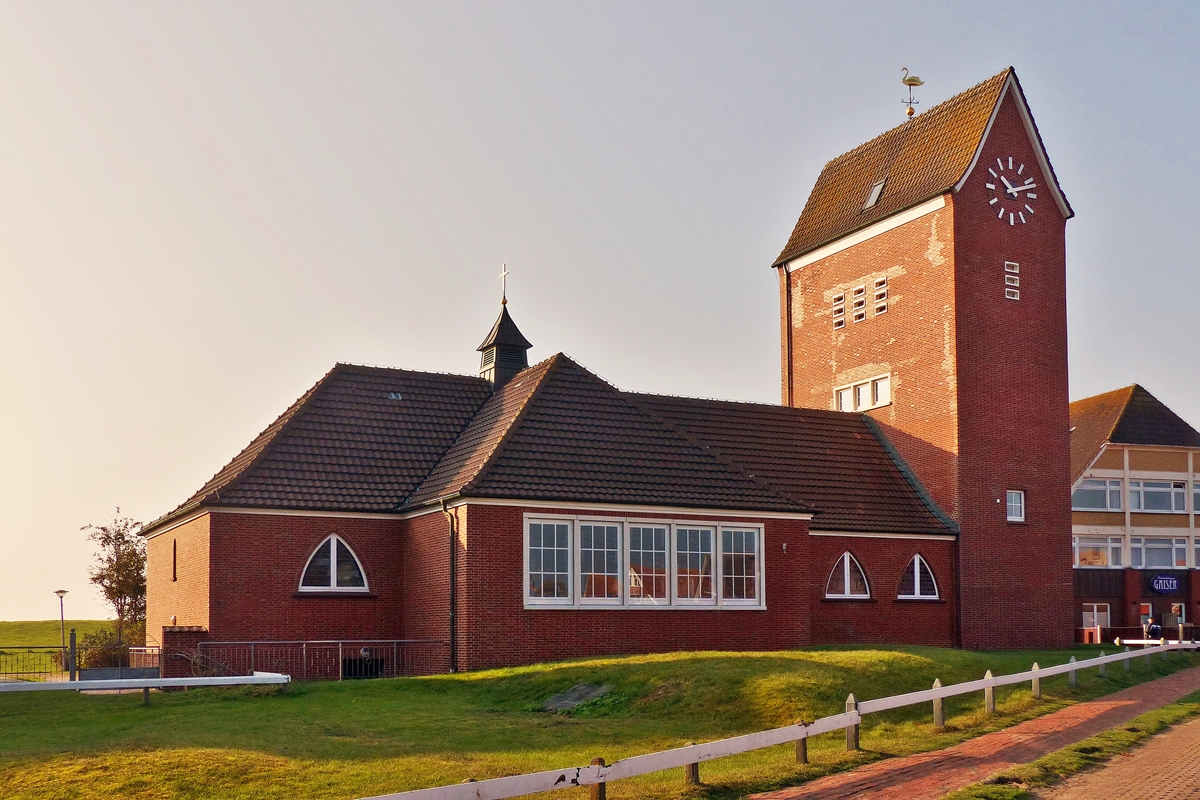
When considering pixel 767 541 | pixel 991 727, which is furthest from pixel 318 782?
pixel 767 541

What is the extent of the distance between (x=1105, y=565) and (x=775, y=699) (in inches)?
1565

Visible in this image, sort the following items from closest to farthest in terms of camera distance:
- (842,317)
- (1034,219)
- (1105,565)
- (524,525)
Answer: (524,525), (1034,219), (842,317), (1105,565)

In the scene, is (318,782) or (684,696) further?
(684,696)

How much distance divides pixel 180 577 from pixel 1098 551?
39.5m

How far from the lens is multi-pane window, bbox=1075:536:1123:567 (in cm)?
5328

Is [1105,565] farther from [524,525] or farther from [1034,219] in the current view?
[524,525]

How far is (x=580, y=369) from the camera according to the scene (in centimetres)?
2956

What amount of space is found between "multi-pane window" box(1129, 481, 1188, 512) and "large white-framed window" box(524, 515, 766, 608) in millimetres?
32175

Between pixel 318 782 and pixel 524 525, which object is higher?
pixel 524 525

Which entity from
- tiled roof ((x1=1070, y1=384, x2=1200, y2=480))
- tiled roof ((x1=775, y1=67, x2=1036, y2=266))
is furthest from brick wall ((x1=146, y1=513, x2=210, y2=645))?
tiled roof ((x1=1070, y1=384, x2=1200, y2=480))

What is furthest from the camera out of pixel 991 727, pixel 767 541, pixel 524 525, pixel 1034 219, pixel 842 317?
pixel 842 317

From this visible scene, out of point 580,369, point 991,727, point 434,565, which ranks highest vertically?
point 580,369

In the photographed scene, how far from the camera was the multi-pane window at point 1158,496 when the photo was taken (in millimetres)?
53719

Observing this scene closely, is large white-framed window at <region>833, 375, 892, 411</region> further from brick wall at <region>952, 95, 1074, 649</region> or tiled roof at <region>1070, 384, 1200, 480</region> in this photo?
tiled roof at <region>1070, 384, 1200, 480</region>
